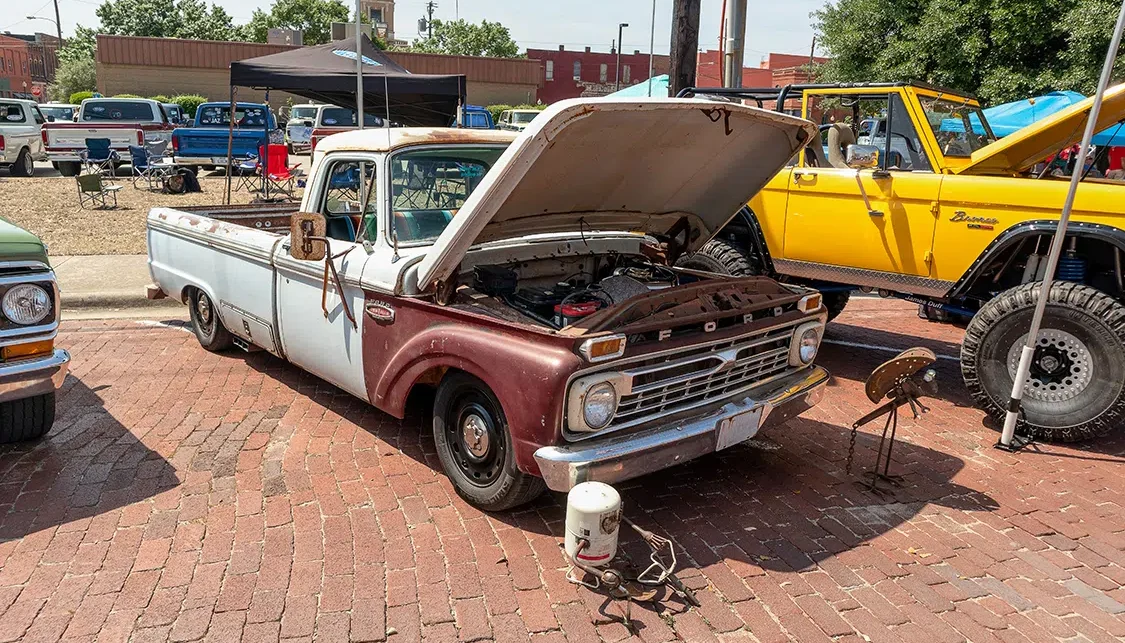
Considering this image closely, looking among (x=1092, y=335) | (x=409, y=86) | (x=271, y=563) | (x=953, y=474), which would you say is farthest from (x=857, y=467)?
(x=409, y=86)

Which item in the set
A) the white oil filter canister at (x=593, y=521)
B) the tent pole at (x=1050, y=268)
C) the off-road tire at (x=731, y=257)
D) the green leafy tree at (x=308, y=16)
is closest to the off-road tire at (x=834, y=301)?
the off-road tire at (x=731, y=257)

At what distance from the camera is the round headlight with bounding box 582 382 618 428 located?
3.32 meters

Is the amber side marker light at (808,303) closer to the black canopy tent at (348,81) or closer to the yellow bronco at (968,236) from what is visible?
the yellow bronco at (968,236)

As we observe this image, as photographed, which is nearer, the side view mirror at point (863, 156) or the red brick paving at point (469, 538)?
the red brick paving at point (469, 538)

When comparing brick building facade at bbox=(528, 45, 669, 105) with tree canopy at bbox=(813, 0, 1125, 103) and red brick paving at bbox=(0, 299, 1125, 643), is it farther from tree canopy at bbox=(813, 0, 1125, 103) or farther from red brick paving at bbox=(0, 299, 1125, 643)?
red brick paving at bbox=(0, 299, 1125, 643)

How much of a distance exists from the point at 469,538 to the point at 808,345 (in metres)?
2.15

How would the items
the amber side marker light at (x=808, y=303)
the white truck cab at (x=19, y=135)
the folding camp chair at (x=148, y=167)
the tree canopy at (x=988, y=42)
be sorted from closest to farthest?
the amber side marker light at (x=808, y=303)
the tree canopy at (x=988, y=42)
the folding camp chair at (x=148, y=167)
the white truck cab at (x=19, y=135)

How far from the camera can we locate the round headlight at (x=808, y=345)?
436 centimetres

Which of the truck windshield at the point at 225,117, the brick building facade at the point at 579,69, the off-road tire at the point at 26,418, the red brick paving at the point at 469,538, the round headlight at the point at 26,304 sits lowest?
the red brick paving at the point at 469,538

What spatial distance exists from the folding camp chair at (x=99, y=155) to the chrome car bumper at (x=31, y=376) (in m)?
15.4

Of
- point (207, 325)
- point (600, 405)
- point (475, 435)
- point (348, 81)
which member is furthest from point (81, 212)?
point (600, 405)

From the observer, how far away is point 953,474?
4551 millimetres

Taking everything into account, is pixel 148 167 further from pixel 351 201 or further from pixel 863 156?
pixel 863 156

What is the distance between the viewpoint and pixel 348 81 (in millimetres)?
10586
